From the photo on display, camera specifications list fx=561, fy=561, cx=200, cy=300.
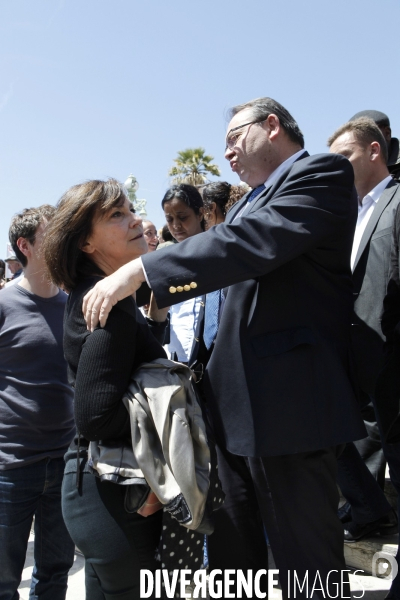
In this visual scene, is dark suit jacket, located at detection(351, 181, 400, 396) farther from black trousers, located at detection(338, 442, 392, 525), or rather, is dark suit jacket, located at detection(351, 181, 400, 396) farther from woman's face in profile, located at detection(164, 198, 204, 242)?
woman's face in profile, located at detection(164, 198, 204, 242)

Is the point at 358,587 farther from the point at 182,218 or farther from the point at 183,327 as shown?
the point at 182,218

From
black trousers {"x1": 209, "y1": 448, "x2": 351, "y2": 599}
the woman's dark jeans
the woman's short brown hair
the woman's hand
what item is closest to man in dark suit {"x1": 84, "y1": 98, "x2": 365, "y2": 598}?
black trousers {"x1": 209, "y1": 448, "x2": 351, "y2": 599}

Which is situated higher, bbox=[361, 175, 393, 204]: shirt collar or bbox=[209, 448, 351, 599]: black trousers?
bbox=[361, 175, 393, 204]: shirt collar

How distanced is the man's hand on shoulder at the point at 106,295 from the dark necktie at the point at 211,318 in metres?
0.88

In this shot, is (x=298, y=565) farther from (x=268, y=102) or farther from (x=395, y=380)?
(x=268, y=102)

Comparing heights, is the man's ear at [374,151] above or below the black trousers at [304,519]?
above

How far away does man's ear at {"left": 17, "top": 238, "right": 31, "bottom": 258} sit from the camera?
9.58 feet

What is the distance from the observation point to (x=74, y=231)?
1.91m

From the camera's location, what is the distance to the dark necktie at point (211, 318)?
103 inches

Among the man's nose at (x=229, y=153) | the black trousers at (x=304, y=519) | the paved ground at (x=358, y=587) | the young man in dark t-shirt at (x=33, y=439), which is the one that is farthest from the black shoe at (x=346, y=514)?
the man's nose at (x=229, y=153)

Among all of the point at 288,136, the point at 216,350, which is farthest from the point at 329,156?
the point at 216,350

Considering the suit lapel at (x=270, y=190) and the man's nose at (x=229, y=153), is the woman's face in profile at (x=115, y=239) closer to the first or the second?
the suit lapel at (x=270, y=190)

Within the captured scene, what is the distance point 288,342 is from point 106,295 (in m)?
0.65

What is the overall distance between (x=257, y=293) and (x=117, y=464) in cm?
76
